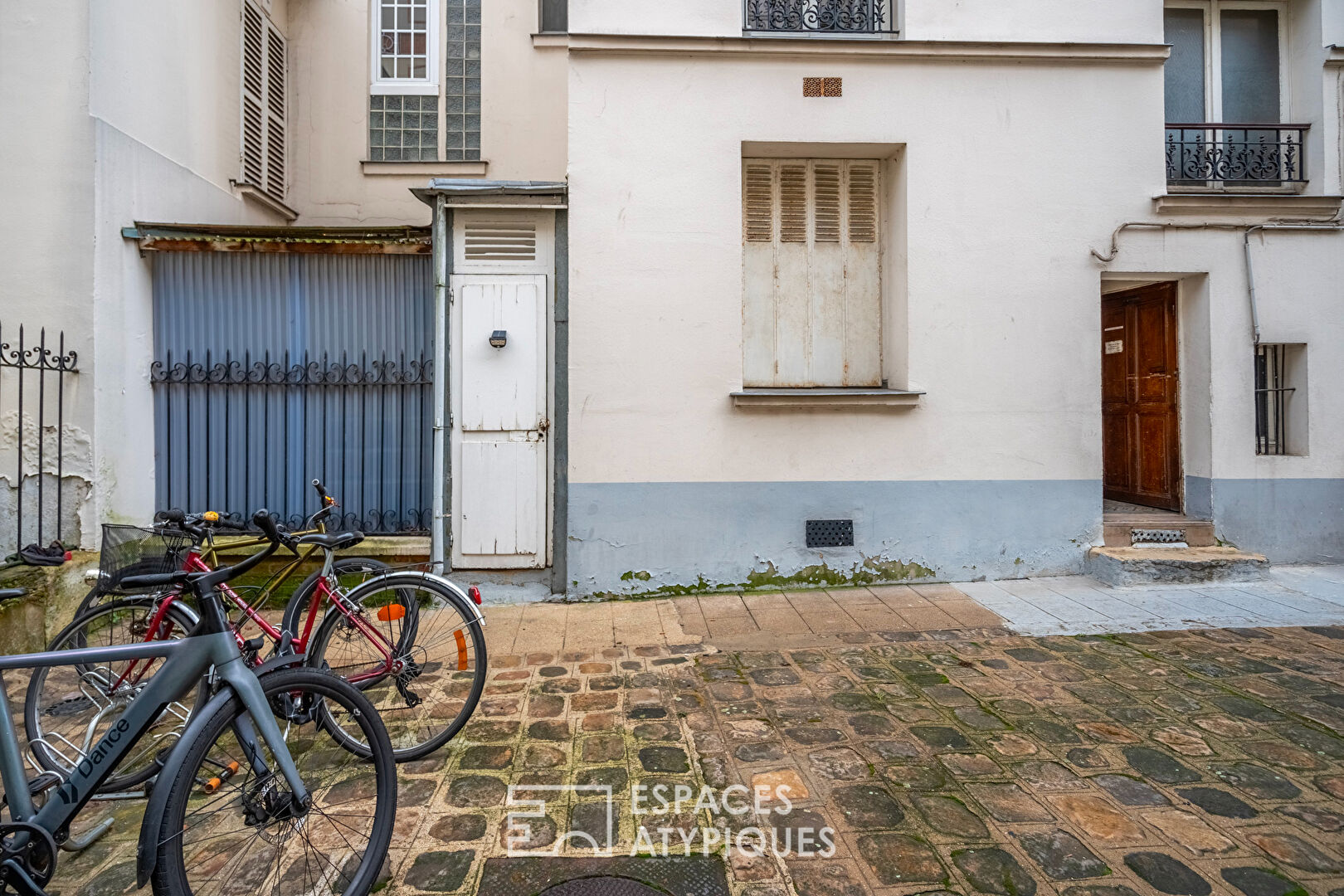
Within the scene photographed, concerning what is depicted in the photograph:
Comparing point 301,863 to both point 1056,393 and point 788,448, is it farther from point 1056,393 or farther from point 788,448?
point 1056,393

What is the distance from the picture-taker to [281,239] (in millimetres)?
5781

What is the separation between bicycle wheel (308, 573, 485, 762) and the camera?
3.37 metres

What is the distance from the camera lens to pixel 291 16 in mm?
8148

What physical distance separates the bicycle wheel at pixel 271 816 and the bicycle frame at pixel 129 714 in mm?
50

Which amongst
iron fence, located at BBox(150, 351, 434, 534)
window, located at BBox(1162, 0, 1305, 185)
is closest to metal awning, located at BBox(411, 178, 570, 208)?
iron fence, located at BBox(150, 351, 434, 534)

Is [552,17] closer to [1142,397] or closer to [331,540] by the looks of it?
[331,540]

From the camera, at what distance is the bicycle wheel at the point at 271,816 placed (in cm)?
201

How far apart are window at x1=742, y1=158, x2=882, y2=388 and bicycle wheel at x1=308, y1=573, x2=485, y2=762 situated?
3.66 metres

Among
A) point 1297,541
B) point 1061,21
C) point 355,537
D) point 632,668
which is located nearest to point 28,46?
point 355,537

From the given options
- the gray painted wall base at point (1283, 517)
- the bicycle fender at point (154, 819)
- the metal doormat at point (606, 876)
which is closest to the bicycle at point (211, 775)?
the bicycle fender at point (154, 819)

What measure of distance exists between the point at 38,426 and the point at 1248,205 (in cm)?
1003

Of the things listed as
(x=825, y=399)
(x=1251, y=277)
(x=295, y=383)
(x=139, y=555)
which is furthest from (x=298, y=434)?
(x=1251, y=277)

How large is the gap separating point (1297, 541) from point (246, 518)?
9199 mm

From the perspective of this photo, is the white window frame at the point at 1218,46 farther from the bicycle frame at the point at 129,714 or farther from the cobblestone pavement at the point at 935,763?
the bicycle frame at the point at 129,714
